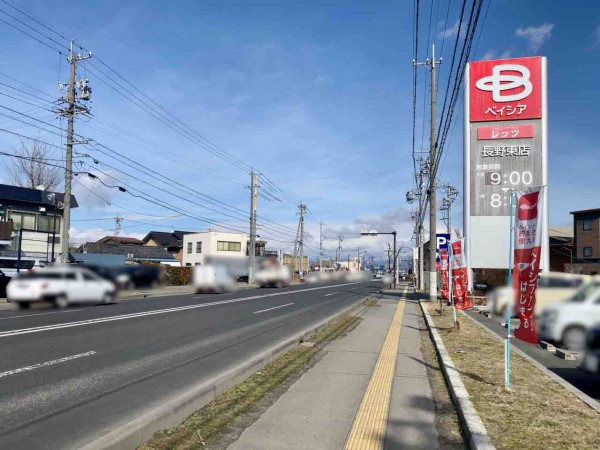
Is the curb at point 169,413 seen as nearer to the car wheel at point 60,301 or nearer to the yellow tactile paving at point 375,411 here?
the yellow tactile paving at point 375,411

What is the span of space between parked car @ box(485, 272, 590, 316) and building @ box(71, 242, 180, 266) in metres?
3.31

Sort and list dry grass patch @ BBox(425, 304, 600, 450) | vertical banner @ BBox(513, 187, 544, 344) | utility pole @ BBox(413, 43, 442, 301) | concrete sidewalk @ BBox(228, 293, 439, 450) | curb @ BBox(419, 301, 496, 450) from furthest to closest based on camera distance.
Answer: utility pole @ BBox(413, 43, 442, 301)
vertical banner @ BBox(513, 187, 544, 344)
concrete sidewalk @ BBox(228, 293, 439, 450)
dry grass patch @ BBox(425, 304, 600, 450)
curb @ BBox(419, 301, 496, 450)

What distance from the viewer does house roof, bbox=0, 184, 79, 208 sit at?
3.59 metres

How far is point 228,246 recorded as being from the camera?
4340 millimetres

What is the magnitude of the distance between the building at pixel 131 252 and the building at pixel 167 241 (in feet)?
0.30

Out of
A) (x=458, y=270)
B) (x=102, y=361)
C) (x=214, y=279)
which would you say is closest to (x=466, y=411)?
(x=214, y=279)

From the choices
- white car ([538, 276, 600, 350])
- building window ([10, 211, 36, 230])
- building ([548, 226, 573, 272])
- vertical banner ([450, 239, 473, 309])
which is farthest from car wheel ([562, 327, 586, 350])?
building ([548, 226, 573, 272])

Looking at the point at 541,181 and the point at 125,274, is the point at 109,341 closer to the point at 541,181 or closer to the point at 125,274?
the point at 125,274

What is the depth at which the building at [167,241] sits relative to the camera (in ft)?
13.2

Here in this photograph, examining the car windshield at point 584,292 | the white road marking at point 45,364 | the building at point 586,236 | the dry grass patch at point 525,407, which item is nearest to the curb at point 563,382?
the dry grass patch at point 525,407

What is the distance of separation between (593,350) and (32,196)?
514cm

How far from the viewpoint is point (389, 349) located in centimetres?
1058

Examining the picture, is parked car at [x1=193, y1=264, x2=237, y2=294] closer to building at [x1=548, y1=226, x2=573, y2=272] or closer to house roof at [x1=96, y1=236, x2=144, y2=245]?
house roof at [x1=96, y1=236, x2=144, y2=245]

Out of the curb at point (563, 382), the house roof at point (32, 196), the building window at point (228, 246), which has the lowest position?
the curb at point (563, 382)
